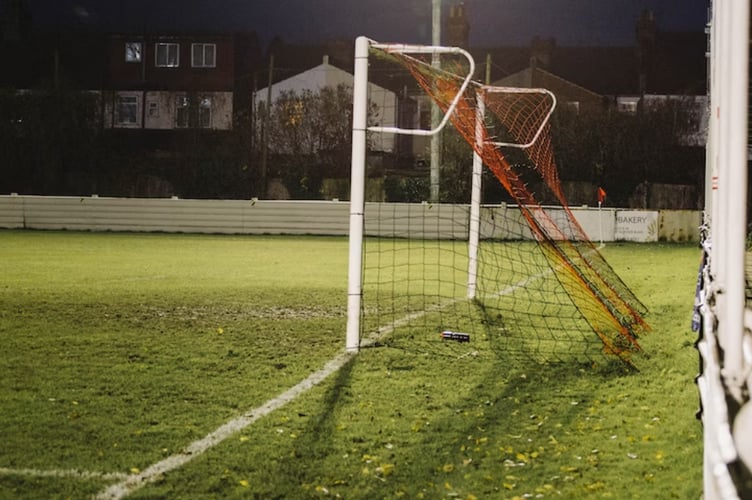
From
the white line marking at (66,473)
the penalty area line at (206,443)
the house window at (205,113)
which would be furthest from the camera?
the house window at (205,113)

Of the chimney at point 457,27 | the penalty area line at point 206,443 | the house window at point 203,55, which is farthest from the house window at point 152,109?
the penalty area line at point 206,443

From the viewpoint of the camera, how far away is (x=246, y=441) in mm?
4836

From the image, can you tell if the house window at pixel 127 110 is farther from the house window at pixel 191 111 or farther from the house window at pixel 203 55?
the house window at pixel 203 55

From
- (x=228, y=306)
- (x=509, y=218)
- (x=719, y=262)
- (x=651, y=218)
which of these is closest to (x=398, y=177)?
(x=509, y=218)

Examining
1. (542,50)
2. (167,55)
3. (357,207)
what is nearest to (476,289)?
(357,207)

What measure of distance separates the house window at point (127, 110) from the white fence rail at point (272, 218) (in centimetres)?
1882

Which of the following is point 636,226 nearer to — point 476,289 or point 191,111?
point 476,289

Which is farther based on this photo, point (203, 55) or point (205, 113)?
point (203, 55)

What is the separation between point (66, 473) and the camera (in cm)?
426

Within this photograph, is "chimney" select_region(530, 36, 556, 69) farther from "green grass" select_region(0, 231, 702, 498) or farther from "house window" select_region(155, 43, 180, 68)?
"green grass" select_region(0, 231, 702, 498)

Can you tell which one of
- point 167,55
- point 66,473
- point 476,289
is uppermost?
point 167,55

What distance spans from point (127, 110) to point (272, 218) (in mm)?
22350

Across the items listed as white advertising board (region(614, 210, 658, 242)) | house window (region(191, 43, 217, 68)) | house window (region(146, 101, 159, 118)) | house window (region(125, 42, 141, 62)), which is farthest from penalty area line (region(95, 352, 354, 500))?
house window (region(125, 42, 141, 62))

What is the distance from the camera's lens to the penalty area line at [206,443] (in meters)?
4.06
